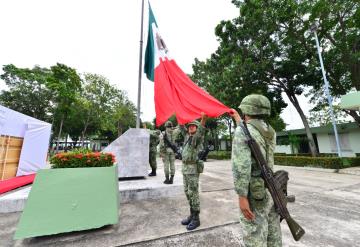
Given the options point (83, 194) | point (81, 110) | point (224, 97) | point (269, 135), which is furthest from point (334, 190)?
point (81, 110)

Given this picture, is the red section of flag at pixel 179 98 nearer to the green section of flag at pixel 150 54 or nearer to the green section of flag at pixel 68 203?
the green section of flag at pixel 150 54

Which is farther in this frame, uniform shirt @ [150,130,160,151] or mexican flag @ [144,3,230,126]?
uniform shirt @ [150,130,160,151]

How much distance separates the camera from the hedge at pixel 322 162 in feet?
32.4

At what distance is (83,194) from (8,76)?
23.6 metres

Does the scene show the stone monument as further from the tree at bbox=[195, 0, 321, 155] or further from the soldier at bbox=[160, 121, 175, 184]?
the tree at bbox=[195, 0, 321, 155]

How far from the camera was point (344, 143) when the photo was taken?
53.9 ft

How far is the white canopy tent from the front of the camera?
6.44 metres

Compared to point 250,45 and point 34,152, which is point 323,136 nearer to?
point 250,45

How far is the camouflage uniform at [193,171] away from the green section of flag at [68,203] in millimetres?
1149

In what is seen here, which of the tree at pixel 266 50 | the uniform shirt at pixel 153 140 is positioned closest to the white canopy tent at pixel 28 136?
the uniform shirt at pixel 153 140

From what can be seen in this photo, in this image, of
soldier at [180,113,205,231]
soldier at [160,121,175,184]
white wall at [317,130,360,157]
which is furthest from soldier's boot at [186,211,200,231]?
white wall at [317,130,360,157]

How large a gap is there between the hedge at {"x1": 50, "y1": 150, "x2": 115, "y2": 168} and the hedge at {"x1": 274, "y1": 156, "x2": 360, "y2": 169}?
11.6 meters

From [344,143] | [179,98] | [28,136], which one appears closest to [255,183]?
[179,98]

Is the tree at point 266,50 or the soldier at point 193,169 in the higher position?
the tree at point 266,50
